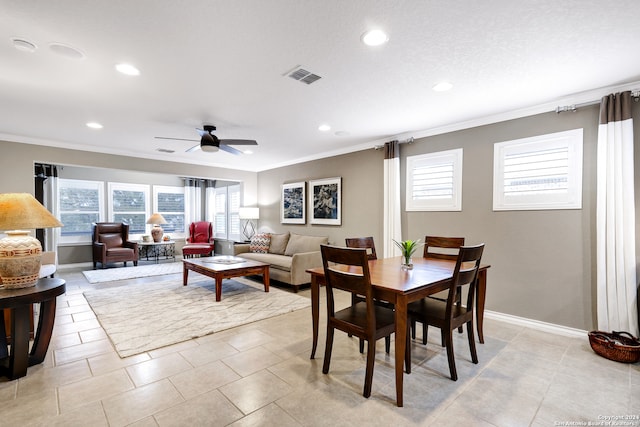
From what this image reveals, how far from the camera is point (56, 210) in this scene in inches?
270

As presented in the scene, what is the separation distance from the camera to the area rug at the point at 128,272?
5.76 meters

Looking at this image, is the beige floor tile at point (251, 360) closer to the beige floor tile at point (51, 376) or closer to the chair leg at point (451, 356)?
the beige floor tile at point (51, 376)

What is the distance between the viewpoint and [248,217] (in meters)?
7.20

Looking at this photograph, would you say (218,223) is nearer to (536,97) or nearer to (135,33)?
(135,33)

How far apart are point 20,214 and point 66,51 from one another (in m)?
1.30

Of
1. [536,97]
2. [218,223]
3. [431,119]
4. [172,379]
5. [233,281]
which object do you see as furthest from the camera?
[218,223]

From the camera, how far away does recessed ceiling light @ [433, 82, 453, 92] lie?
285 centimetres

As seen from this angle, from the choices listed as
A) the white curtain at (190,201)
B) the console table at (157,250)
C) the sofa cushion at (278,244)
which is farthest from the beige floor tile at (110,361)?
the white curtain at (190,201)

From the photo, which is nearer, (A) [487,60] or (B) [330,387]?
(B) [330,387]

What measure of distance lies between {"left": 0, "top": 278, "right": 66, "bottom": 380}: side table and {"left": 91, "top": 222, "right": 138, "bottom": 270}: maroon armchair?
15.6 ft

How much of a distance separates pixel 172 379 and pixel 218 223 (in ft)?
24.7

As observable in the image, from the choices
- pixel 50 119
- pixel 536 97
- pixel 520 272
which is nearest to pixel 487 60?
pixel 536 97

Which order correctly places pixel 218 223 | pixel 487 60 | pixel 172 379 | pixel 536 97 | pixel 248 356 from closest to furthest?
pixel 172 379, pixel 487 60, pixel 248 356, pixel 536 97, pixel 218 223

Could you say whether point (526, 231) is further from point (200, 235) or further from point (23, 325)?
point (200, 235)
